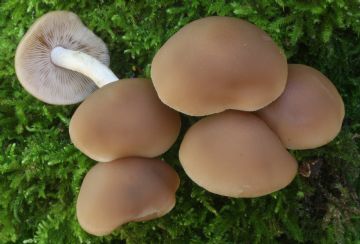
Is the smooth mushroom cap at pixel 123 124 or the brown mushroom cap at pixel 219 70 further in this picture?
the smooth mushroom cap at pixel 123 124

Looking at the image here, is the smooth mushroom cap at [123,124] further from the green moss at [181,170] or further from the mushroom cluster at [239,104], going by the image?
the green moss at [181,170]

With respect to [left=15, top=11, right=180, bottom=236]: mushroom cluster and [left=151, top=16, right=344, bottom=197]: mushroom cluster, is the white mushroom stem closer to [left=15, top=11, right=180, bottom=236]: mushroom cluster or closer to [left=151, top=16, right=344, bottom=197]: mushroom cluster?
[left=15, top=11, right=180, bottom=236]: mushroom cluster

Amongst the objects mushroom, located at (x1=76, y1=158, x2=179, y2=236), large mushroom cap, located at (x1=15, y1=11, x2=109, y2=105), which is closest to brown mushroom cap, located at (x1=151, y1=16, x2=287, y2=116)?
mushroom, located at (x1=76, y1=158, x2=179, y2=236)

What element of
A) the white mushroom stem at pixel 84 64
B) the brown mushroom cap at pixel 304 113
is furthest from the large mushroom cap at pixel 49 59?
the brown mushroom cap at pixel 304 113

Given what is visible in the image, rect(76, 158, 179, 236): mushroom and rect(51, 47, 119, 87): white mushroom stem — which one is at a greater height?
rect(51, 47, 119, 87): white mushroom stem

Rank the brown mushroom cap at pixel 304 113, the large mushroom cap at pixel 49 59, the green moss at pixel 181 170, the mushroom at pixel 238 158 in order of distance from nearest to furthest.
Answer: the mushroom at pixel 238 158
the brown mushroom cap at pixel 304 113
the green moss at pixel 181 170
the large mushroom cap at pixel 49 59

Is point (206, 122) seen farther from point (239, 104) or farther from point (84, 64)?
point (84, 64)

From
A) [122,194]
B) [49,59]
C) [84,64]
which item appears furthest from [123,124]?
[49,59]
